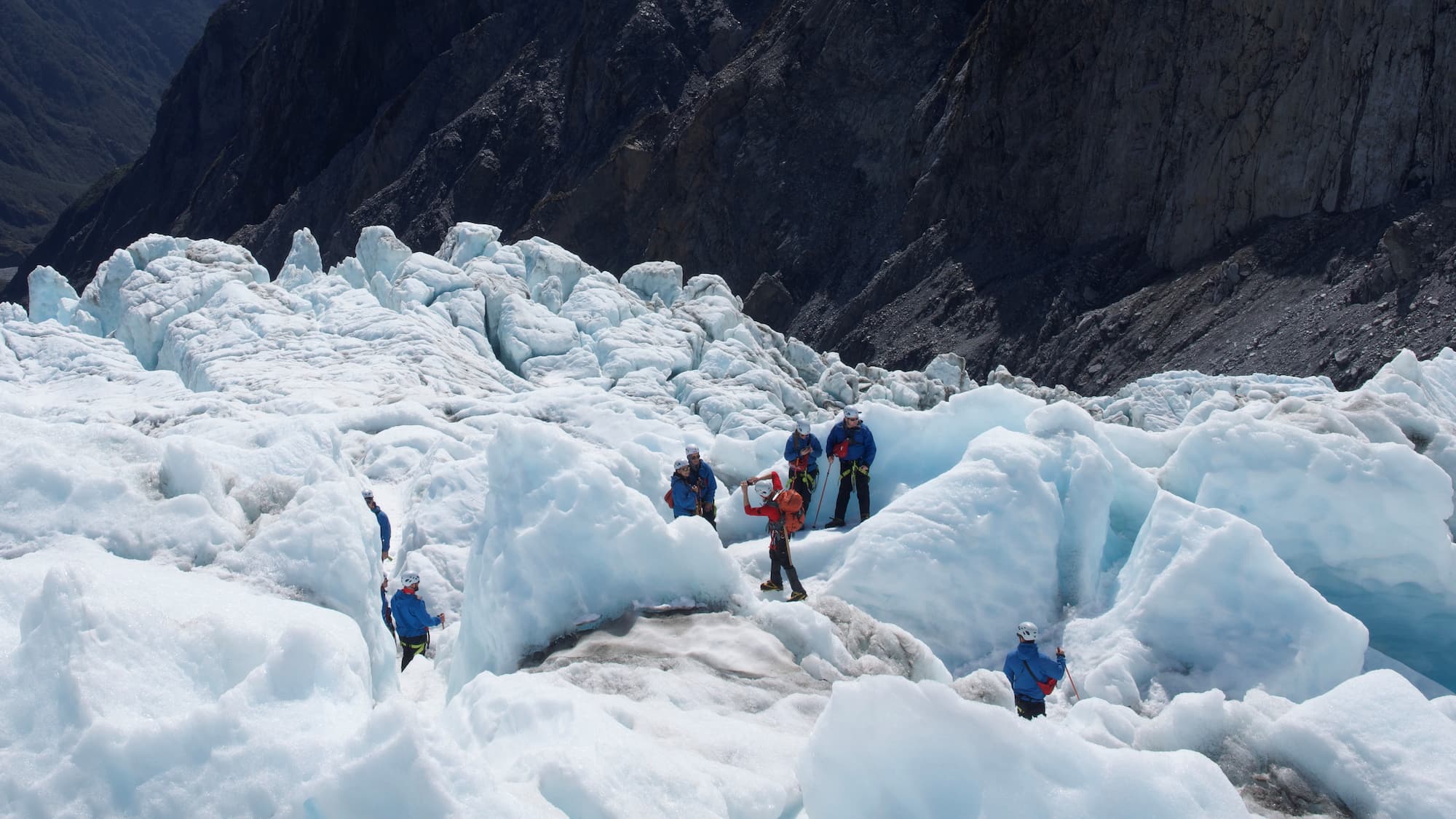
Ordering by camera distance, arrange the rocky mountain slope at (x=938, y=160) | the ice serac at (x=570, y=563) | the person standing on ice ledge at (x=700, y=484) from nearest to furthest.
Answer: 1. the ice serac at (x=570, y=563)
2. the person standing on ice ledge at (x=700, y=484)
3. the rocky mountain slope at (x=938, y=160)

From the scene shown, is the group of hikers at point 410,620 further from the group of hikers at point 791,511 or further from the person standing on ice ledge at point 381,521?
the person standing on ice ledge at point 381,521

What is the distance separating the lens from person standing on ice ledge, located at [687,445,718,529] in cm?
982

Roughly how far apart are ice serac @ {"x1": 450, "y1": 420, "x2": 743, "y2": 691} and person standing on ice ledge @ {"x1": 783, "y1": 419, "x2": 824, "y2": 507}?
292 centimetres

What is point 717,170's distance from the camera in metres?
47.7

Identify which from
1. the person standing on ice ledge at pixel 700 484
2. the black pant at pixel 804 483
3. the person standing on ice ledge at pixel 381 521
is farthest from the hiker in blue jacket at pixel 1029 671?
the person standing on ice ledge at pixel 381 521

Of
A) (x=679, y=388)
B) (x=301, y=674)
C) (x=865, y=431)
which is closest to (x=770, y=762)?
(x=301, y=674)

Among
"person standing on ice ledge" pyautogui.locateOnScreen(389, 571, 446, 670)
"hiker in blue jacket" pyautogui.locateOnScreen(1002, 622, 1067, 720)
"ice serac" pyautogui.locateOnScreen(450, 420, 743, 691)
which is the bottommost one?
"person standing on ice ledge" pyautogui.locateOnScreen(389, 571, 446, 670)

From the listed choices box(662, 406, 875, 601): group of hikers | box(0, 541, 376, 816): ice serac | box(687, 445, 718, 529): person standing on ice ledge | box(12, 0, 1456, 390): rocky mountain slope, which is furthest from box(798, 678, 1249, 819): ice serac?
box(12, 0, 1456, 390): rocky mountain slope

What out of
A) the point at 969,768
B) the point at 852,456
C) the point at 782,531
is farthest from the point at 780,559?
the point at 969,768

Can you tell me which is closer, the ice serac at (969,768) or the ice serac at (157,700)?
the ice serac at (157,700)

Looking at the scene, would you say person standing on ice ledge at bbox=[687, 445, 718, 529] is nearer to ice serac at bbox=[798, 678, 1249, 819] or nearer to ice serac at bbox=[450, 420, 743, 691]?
ice serac at bbox=[450, 420, 743, 691]

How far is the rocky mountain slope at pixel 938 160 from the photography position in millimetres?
30547

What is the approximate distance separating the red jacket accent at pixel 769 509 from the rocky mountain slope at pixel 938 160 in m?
22.2

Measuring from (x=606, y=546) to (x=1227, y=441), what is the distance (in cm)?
547
